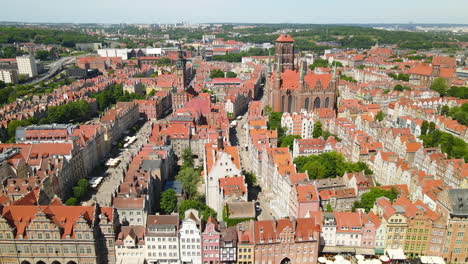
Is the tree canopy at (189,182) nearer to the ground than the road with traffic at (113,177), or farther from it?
farther from it

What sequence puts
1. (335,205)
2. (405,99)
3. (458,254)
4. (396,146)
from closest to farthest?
1. (458,254)
2. (335,205)
3. (396,146)
4. (405,99)

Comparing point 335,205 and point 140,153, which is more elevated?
point 140,153

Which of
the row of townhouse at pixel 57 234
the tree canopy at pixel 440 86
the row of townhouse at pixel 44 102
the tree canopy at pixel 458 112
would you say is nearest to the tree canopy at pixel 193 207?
the row of townhouse at pixel 57 234

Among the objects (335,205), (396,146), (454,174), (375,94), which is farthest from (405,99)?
(335,205)

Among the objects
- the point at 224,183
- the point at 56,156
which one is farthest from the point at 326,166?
the point at 56,156

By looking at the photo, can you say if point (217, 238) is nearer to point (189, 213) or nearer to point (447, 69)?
point (189, 213)

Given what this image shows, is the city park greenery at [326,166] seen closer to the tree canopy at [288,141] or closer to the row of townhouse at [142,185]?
the tree canopy at [288,141]

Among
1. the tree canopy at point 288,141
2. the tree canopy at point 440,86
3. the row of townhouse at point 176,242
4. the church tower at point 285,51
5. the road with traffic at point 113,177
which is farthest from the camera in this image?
the tree canopy at point 440,86

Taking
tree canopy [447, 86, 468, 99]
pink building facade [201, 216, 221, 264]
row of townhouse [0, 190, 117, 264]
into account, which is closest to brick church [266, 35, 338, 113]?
tree canopy [447, 86, 468, 99]
